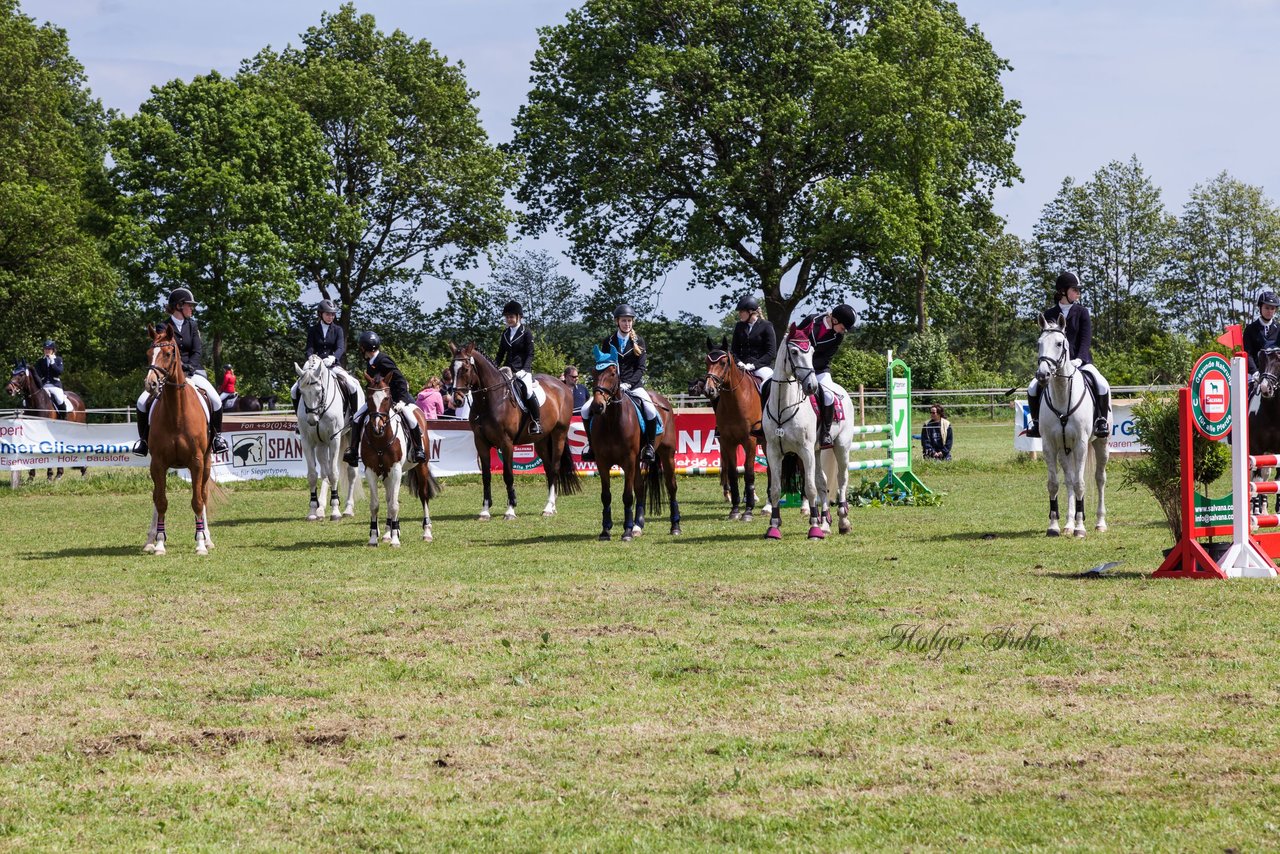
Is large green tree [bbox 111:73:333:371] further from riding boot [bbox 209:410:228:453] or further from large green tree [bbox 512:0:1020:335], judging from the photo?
riding boot [bbox 209:410:228:453]

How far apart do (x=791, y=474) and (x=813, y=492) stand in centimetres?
219

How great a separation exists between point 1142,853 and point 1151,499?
52.0 ft

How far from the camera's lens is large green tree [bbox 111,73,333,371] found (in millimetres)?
45031

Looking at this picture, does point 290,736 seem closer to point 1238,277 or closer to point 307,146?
point 307,146

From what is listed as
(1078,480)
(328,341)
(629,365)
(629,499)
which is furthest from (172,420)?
(1078,480)

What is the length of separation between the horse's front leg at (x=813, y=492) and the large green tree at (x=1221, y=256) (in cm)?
6528

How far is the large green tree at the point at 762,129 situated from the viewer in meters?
42.9

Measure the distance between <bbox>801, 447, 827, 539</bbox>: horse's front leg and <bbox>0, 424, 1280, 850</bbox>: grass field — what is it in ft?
5.49

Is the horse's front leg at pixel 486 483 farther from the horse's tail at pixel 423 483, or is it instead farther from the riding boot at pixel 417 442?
the riding boot at pixel 417 442

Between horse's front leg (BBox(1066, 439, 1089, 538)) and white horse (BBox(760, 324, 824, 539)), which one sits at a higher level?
white horse (BBox(760, 324, 824, 539))

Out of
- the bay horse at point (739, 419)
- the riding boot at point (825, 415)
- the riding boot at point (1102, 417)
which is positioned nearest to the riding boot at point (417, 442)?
the bay horse at point (739, 419)

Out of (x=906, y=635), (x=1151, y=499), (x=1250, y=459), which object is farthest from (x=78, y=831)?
(x=1151, y=499)

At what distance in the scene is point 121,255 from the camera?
45062 millimetres

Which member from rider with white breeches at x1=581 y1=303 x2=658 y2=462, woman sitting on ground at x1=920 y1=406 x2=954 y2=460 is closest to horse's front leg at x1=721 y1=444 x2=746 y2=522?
rider with white breeches at x1=581 y1=303 x2=658 y2=462
